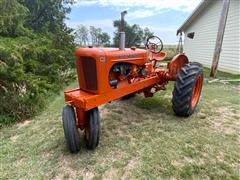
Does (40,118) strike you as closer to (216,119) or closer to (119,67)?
(119,67)

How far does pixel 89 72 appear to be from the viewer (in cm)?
297

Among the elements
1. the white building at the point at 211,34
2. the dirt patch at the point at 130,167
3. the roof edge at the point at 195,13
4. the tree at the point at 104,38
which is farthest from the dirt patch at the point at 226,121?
the roof edge at the point at 195,13

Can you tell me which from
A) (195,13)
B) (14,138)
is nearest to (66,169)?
(14,138)

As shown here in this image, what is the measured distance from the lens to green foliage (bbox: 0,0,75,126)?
4.27m

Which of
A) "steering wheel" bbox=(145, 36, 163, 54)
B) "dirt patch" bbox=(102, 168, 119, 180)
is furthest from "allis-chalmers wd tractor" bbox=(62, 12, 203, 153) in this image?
"steering wheel" bbox=(145, 36, 163, 54)

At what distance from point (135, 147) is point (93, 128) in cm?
63

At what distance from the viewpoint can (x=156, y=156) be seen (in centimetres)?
286

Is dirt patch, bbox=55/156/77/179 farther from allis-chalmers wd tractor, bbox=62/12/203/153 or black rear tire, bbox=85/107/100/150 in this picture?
black rear tire, bbox=85/107/100/150

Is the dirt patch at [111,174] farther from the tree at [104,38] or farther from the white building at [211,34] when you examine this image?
the tree at [104,38]

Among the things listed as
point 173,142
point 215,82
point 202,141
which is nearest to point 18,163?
point 173,142

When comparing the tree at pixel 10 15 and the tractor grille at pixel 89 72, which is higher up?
the tree at pixel 10 15

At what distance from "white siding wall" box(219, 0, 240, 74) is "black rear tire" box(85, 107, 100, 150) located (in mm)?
7630

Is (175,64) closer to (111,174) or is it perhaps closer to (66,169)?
(111,174)

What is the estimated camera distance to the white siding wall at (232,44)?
9.04m
